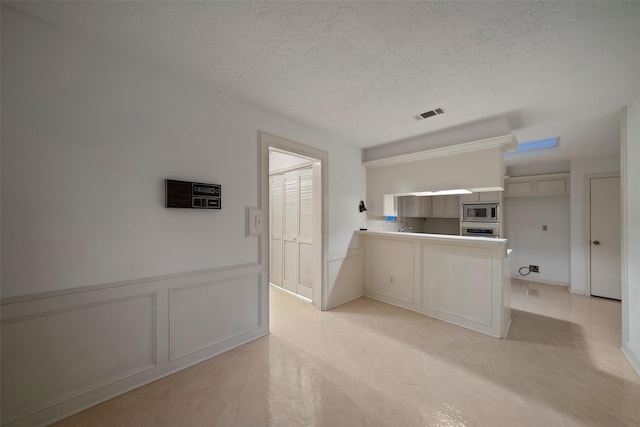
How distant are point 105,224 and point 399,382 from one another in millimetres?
2517

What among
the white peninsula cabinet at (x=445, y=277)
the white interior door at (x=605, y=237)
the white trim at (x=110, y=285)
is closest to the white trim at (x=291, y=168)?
the white peninsula cabinet at (x=445, y=277)

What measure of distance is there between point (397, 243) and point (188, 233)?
9.01ft

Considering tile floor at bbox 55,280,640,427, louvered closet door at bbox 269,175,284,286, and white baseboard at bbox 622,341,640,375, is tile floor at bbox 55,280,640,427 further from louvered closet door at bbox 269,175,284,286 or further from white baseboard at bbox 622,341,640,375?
louvered closet door at bbox 269,175,284,286

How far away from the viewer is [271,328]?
9.12 ft

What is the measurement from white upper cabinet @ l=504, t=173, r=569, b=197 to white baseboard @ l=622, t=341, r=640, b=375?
3122 mm

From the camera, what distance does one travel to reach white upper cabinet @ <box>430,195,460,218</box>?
511 cm

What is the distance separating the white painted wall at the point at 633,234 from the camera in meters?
2.05

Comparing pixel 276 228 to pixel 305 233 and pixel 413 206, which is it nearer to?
pixel 305 233

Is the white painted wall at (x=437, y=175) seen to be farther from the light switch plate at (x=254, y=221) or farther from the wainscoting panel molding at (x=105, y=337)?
the wainscoting panel molding at (x=105, y=337)

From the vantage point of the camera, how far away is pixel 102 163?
1.66 meters

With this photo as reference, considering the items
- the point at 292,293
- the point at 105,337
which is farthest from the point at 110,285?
the point at 292,293

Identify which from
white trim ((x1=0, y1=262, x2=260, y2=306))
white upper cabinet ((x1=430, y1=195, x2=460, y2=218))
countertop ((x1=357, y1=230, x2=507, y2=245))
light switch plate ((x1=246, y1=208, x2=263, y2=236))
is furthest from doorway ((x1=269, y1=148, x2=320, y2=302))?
white upper cabinet ((x1=430, y1=195, x2=460, y2=218))

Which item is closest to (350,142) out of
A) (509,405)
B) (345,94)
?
(345,94)

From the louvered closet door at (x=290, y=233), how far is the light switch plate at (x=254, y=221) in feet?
4.40
